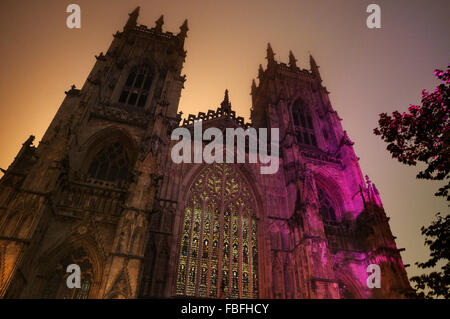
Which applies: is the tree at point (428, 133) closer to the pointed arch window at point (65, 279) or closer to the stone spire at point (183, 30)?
the pointed arch window at point (65, 279)

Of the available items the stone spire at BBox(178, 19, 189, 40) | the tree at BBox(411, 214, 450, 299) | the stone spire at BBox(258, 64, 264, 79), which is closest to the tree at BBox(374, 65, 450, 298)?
the tree at BBox(411, 214, 450, 299)

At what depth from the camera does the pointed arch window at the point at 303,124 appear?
26.9 metres

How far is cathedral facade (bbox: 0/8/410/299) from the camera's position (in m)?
13.5

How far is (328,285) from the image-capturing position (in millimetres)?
14938

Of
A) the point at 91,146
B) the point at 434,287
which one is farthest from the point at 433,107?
the point at 91,146

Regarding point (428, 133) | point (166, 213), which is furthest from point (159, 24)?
point (428, 133)

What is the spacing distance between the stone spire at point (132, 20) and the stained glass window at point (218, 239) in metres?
18.1

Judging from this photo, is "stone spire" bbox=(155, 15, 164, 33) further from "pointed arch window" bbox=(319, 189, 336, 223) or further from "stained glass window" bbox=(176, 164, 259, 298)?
"pointed arch window" bbox=(319, 189, 336, 223)

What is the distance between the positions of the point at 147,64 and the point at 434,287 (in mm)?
25853

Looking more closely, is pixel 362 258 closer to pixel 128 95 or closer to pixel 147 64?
pixel 128 95

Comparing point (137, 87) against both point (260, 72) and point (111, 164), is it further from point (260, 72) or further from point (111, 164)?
point (260, 72)

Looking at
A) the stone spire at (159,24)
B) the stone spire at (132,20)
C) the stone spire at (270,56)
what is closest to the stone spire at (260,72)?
the stone spire at (270,56)

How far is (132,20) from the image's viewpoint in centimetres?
2983

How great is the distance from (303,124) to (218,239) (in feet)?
52.4
